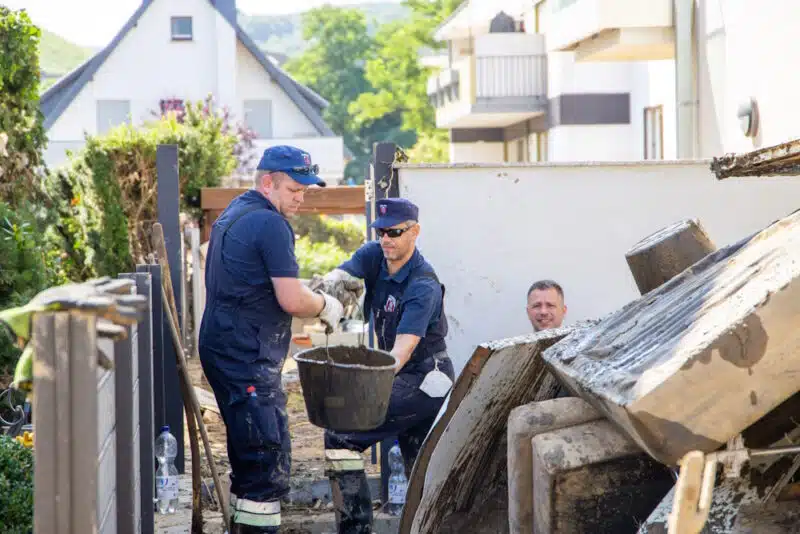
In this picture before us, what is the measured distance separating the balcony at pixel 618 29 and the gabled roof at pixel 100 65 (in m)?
26.6

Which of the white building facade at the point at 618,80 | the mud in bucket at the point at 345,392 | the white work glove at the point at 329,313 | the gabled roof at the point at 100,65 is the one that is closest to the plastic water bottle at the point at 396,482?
the mud in bucket at the point at 345,392

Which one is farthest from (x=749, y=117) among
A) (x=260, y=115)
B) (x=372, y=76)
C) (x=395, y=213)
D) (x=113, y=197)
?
(x=372, y=76)

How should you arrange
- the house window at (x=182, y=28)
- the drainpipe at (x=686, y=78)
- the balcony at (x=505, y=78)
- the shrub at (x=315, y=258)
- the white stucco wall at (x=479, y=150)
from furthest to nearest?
the house window at (x=182, y=28)
the white stucco wall at (x=479, y=150)
the balcony at (x=505, y=78)
the shrub at (x=315, y=258)
the drainpipe at (x=686, y=78)

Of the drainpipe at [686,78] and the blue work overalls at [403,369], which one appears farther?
the drainpipe at [686,78]

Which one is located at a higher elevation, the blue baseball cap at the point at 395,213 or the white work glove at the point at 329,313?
the blue baseball cap at the point at 395,213

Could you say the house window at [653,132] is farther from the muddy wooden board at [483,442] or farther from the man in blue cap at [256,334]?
the muddy wooden board at [483,442]

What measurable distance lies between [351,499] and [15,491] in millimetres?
2390

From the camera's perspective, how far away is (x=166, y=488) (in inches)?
262

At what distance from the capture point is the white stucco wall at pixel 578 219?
8375 mm

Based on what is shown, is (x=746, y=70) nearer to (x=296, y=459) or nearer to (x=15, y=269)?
(x=296, y=459)

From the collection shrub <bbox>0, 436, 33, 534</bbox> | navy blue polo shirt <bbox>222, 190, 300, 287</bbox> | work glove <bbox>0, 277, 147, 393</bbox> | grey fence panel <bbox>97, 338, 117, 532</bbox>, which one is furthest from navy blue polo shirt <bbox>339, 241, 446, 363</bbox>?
work glove <bbox>0, 277, 147, 393</bbox>

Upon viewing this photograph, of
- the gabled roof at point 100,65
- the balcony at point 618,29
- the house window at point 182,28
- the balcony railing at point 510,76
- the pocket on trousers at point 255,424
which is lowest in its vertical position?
the pocket on trousers at point 255,424

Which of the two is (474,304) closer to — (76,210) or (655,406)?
(655,406)

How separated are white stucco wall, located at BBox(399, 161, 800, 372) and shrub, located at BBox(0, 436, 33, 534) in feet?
13.2
